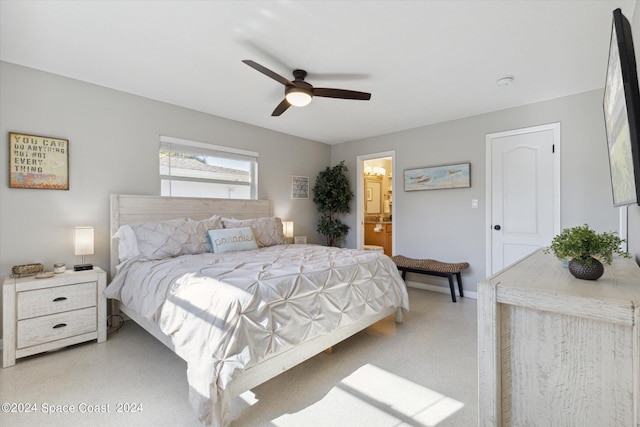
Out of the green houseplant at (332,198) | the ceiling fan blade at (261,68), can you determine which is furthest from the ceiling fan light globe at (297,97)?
the green houseplant at (332,198)

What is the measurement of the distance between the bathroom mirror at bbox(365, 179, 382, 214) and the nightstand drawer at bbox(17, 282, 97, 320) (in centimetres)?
573

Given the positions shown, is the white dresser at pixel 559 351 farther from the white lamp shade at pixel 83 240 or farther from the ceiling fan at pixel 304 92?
the white lamp shade at pixel 83 240

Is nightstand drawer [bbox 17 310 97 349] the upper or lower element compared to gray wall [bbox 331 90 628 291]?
lower

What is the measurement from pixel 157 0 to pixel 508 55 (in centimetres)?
269

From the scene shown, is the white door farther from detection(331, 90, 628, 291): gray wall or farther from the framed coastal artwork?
the framed coastal artwork

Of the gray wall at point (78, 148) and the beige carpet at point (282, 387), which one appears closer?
the beige carpet at point (282, 387)

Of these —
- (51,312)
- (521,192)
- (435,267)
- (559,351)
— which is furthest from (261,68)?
(521,192)

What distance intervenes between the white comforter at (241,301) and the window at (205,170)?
1.28 meters

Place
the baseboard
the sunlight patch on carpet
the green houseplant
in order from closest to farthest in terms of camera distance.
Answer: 1. the sunlight patch on carpet
2. the baseboard
3. the green houseplant

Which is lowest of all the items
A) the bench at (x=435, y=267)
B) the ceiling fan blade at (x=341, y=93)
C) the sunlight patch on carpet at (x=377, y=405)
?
the sunlight patch on carpet at (x=377, y=405)

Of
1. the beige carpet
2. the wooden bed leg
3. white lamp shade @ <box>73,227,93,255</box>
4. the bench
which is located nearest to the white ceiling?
white lamp shade @ <box>73,227,93,255</box>

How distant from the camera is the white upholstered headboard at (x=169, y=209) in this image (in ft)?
10.2

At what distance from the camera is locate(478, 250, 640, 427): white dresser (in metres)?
0.85

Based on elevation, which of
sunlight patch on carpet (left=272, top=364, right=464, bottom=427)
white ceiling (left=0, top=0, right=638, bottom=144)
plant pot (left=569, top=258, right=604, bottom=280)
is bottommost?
sunlight patch on carpet (left=272, top=364, right=464, bottom=427)
